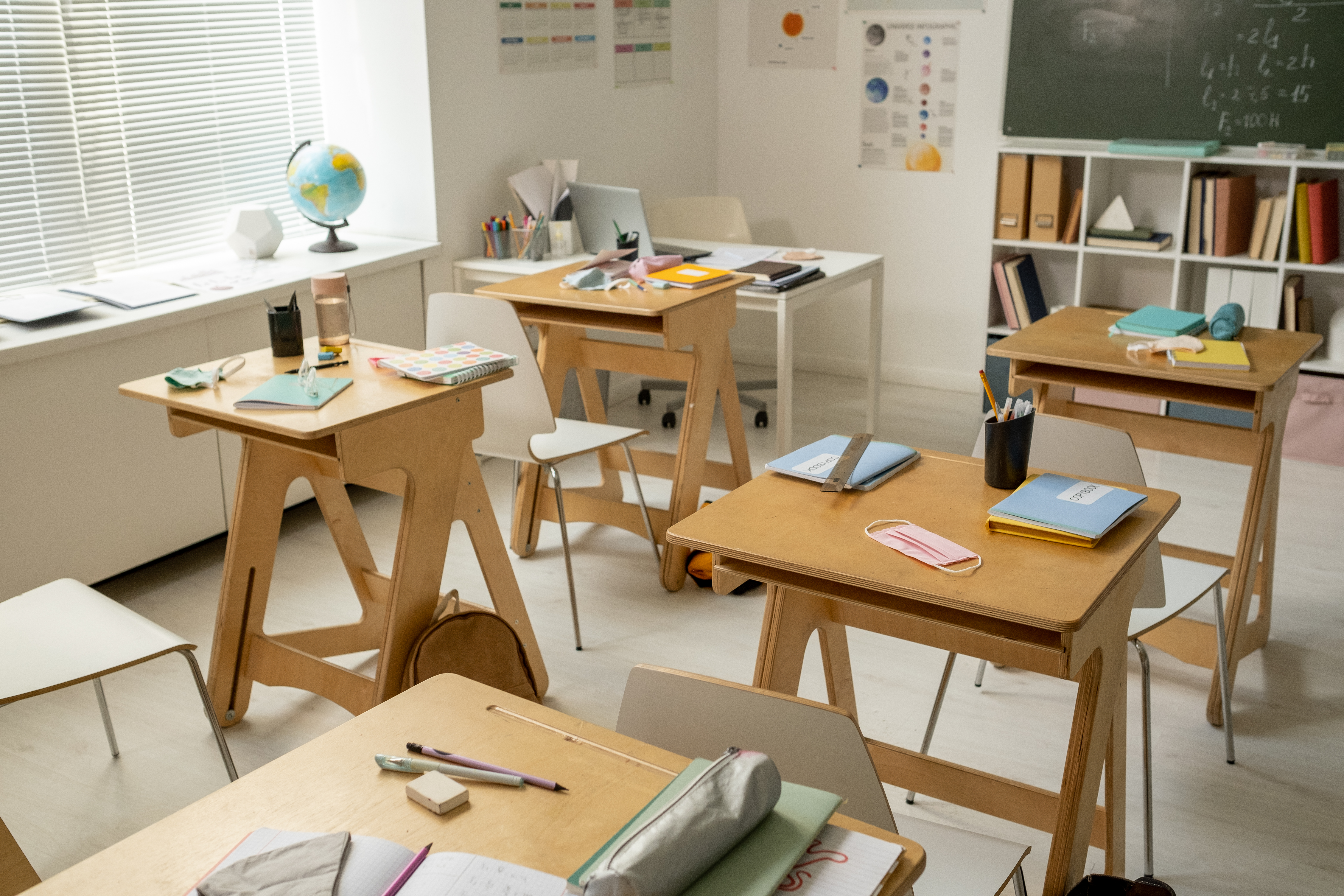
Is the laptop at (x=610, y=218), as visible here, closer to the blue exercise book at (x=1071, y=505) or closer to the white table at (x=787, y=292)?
the white table at (x=787, y=292)

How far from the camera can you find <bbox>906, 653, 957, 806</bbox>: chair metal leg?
2357 mm

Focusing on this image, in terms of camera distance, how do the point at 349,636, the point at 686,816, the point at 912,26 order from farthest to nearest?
the point at 912,26, the point at 349,636, the point at 686,816

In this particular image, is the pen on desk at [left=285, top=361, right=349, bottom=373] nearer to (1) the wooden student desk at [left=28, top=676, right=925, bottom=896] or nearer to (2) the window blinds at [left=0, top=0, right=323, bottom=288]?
(1) the wooden student desk at [left=28, top=676, right=925, bottom=896]

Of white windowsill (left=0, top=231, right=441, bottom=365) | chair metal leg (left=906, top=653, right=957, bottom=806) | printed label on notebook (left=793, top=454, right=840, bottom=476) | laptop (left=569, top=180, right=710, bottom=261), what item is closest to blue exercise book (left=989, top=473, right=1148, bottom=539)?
printed label on notebook (left=793, top=454, right=840, bottom=476)

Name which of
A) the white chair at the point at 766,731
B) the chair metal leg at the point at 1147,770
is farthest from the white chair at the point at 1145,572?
the white chair at the point at 766,731

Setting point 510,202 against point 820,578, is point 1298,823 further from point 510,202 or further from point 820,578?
point 510,202

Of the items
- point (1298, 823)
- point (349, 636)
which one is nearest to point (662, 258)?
point (349, 636)

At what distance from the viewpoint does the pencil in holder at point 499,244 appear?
4.19 metres

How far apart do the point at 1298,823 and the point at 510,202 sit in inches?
127

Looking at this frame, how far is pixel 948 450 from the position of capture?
4.52 metres

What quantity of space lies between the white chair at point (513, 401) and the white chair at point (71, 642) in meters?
1.02

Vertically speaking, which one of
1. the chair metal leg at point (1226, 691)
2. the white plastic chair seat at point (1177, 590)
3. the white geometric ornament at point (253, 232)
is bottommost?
the chair metal leg at point (1226, 691)

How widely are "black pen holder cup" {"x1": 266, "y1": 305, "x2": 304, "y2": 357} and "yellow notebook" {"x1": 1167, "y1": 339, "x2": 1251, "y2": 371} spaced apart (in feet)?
6.41

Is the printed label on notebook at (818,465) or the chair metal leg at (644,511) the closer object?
the printed label on notebook at (818,465)
